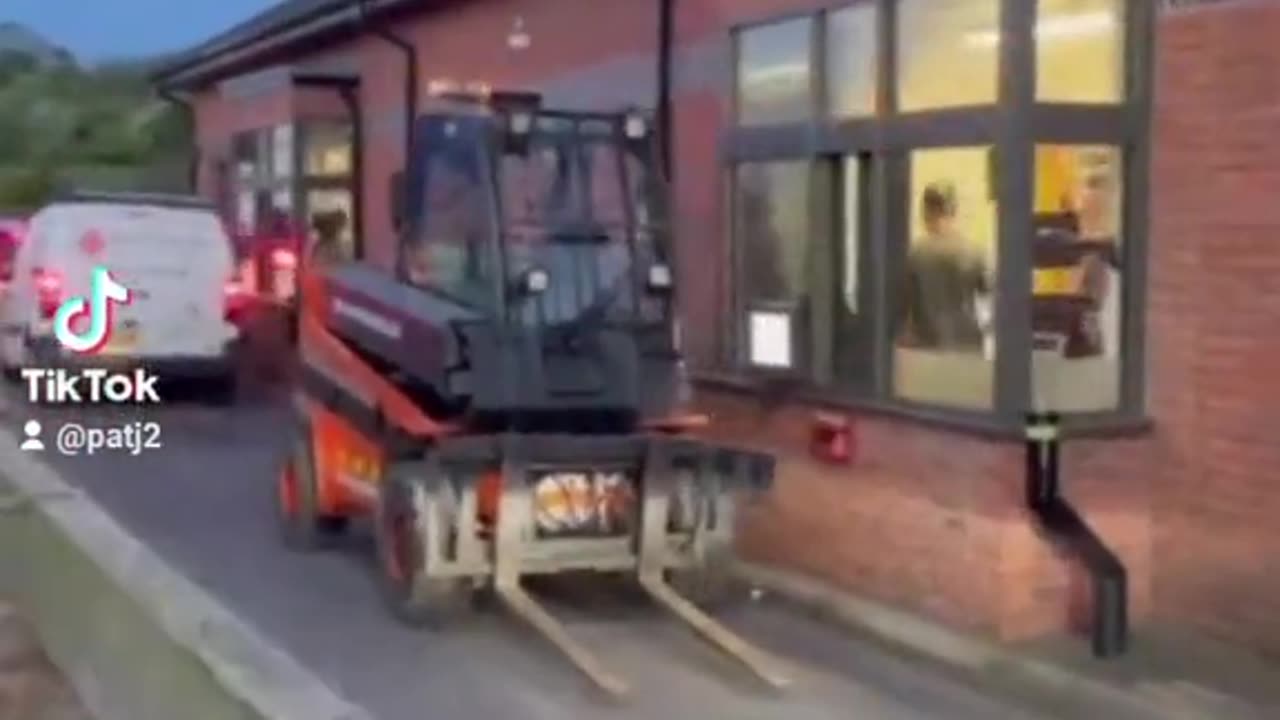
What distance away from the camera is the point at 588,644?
11367mm

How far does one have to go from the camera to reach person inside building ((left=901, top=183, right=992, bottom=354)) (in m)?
11.8

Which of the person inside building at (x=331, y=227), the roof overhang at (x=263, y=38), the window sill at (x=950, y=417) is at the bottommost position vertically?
the window sill at (x=950, y=417)

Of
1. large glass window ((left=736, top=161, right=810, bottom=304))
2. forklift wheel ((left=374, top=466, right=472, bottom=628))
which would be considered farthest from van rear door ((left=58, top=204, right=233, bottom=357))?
forklift wheel ((left=374, top=466, right=472, bottom=628))

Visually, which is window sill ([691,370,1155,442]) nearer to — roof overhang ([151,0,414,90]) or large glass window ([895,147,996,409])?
large glass window ([895,147,996,409])

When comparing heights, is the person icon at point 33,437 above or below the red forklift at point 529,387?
below

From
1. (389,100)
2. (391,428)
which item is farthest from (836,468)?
(389,100)

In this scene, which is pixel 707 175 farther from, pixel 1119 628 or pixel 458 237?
pixel 1119 628

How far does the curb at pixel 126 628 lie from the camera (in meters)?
6.36

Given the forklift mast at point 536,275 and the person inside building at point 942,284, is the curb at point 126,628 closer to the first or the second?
the forklift mast at point 536,275

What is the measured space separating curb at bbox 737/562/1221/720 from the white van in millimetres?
9962

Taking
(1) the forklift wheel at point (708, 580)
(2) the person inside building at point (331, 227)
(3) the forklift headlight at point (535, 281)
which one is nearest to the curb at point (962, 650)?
(1) the forklift wheel at point (708, 580)

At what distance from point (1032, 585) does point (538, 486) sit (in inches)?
99.4

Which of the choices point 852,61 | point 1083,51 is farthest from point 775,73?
point 1083,51

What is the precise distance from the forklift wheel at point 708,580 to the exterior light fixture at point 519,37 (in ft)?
28.9
